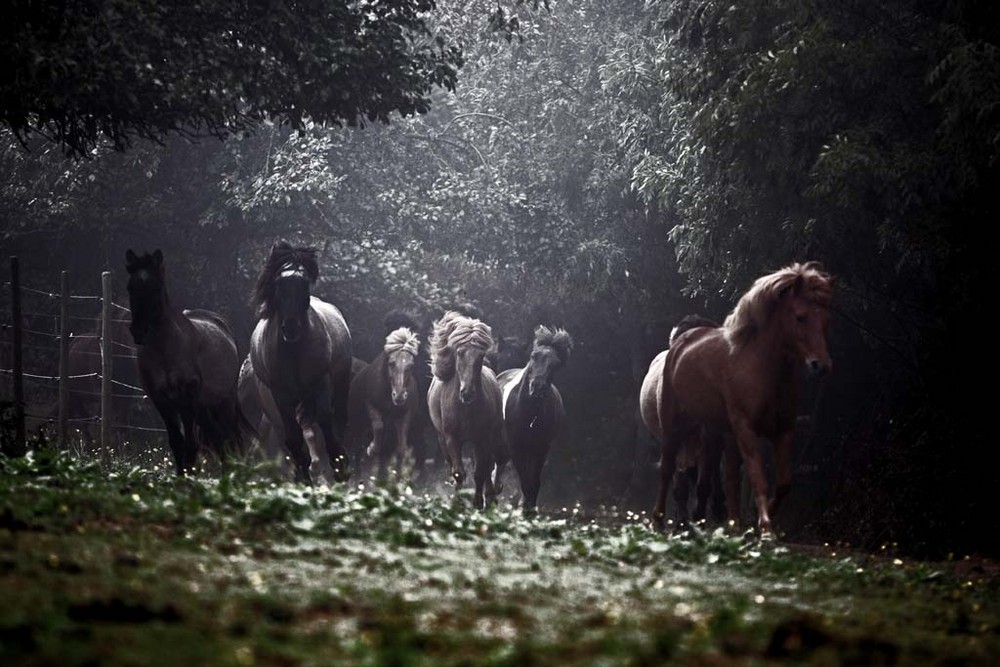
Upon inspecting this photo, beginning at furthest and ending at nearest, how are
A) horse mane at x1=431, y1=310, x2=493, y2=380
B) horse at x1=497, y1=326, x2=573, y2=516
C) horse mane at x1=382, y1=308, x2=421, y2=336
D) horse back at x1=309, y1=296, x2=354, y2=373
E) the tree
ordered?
horse mane at x1=382, y1=308, x2=421, y2=336 < horse at x1=497, y1=326, x2=573, y2=516 < horse mane at x1=431, y1=310, x2=493, y2=380 < horse back at x1=309, y1=296, x2=354, y2=373 < the tree

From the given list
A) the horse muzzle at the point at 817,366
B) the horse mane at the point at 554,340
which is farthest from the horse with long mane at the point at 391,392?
the horse muzzle at the point at 817,366

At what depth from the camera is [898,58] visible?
58.4ft

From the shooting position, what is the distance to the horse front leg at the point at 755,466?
47.5 feet

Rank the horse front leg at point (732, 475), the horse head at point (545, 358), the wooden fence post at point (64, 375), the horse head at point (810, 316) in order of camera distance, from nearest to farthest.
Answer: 1. the horse head at point (810, 316)
2. the horse front leg at point (732, 475)
3. the wooden fence post at point (64, 375)
4. the horse head at point (545, 358)

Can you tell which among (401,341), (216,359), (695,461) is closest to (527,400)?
(401,341)

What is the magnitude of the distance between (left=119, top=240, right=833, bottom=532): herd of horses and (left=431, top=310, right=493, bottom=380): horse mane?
26mm

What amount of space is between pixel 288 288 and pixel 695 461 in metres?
5.36

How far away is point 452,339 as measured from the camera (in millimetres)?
22062

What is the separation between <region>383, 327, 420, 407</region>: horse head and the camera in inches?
975

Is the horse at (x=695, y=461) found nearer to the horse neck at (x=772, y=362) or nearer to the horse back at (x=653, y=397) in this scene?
the horse back at (x=653, y=397)

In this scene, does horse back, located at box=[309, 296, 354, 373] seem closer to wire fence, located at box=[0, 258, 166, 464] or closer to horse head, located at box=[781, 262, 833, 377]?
wire fence, located at box=[0, 258, 166, 464]

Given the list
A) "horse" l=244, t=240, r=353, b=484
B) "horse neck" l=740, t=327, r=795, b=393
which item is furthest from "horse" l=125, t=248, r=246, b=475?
"horse neck" l=740, t=327, r=795, b=393

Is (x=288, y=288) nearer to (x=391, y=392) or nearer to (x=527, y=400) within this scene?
(x=527, y=400)

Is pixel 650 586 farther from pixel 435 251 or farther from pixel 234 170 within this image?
pixel 435 251
